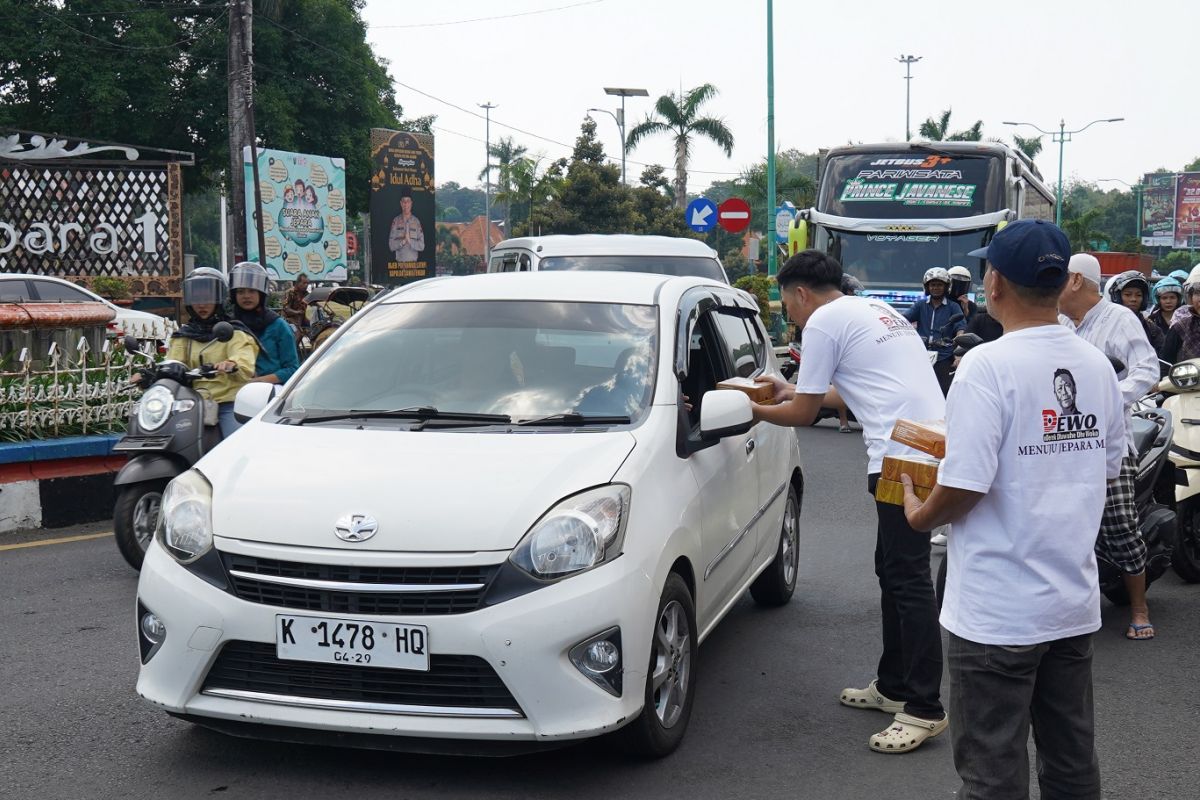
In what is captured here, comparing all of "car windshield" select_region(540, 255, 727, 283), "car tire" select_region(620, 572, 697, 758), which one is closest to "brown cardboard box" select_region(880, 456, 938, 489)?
"car tire" select_region(620, 572, 697, 758)

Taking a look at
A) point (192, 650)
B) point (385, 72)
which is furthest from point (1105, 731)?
point (385, 72)

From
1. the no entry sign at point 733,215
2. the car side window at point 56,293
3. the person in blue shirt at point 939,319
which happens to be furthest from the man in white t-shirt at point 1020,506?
the no entry sign at point 733,215

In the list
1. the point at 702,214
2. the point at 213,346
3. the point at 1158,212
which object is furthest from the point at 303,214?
the point at 1158,212

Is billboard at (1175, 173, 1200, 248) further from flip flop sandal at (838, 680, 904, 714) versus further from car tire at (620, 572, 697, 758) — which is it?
car tire at (620, 572, 697, 758)

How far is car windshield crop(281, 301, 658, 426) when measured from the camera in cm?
480

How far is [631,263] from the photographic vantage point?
1271 cm

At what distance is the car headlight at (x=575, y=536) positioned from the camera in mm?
3910

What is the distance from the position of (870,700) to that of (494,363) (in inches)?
77.1

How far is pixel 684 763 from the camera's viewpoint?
438cm

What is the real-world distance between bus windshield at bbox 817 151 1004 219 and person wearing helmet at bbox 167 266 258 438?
12.4 m

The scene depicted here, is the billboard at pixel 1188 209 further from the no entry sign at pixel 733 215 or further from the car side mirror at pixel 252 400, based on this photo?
the car side mirror at pixel 252 400

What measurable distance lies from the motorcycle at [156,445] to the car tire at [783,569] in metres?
3.08

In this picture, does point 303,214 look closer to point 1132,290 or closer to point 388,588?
point 1132,290

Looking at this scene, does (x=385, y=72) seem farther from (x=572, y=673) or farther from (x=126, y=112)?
(x=572, y=673)
